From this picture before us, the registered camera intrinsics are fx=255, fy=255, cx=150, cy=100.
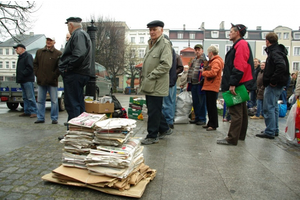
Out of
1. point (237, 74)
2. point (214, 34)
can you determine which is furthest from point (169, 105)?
point (214, 34)

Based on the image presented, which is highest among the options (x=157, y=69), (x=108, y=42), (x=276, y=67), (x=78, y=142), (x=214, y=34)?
(x=214, y=34)

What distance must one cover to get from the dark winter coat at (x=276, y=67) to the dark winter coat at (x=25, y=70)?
6667mm

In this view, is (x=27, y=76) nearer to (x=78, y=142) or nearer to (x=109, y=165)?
(x=78, y=142)

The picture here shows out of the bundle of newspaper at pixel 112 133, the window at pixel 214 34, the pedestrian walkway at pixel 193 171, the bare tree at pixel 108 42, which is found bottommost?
the pedestrian walkway at pixel 193 171

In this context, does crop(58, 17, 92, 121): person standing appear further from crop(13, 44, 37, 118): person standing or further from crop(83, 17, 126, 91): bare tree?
crop(83, 17, 126, 91): bare tree

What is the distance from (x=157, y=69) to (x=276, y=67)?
8.64 ft

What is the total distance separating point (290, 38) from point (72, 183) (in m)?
64.5

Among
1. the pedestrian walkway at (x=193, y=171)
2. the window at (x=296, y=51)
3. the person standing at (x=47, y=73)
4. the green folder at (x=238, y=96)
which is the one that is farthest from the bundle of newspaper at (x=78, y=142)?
the window at (x=296, y=51)

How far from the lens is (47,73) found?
6.58 meters

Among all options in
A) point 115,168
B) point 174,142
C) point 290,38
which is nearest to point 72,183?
point 115,168

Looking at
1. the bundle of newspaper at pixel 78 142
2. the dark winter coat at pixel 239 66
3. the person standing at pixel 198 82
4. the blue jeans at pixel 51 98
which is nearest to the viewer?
the bundle of newspaper at pixel 78 142

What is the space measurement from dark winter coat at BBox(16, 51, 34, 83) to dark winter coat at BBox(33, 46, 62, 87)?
4.27 ft

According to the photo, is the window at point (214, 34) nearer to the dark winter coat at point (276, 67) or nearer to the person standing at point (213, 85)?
the person standing at point (213, 85)

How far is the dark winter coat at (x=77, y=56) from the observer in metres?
4.41
